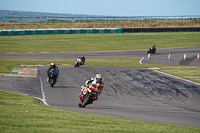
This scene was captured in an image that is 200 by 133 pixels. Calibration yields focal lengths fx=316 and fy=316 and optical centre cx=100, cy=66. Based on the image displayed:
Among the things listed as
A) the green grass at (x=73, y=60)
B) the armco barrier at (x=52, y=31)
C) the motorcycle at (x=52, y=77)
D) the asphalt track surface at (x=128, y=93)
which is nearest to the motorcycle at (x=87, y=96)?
the asphalt track surface at (x=128, y=93)

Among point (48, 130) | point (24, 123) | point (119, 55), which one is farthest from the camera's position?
point (119, 55)

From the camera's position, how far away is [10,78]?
23.3m

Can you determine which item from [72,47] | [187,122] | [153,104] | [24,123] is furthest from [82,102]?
[72,47]

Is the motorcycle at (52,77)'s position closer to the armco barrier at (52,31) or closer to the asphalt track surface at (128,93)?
the asphalt track surface at (128,93)

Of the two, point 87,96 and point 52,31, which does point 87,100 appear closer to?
point 87,96

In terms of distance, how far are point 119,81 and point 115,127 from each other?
12377mm

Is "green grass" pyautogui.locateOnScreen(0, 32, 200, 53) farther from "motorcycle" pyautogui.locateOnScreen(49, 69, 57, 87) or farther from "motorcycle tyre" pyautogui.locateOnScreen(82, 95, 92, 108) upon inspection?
"motorcycle tyre" pyautogui.locateOnScreen(82, 95, 92, 108)

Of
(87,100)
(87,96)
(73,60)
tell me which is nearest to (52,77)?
(87,96)

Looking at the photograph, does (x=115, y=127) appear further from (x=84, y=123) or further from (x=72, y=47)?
(x=72, y=47)

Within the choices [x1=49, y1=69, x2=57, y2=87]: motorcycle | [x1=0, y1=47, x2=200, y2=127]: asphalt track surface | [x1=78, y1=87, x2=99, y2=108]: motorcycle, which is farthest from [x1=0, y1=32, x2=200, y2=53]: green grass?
[x1=78, y1=87, x2=99, y2=108]: motorcycle

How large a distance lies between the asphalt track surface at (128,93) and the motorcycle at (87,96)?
36 cm

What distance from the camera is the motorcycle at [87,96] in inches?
565

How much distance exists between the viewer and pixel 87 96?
48.7ft

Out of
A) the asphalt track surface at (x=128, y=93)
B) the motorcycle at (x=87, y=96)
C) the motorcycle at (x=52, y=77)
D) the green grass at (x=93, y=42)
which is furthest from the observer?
the green grass at (x=93, y=42)
